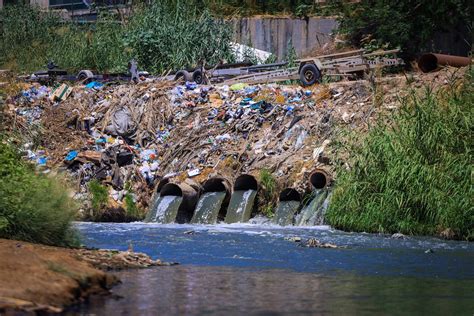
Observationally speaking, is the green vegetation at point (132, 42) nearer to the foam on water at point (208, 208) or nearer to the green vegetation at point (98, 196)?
the green vegetation at point (98, 196)

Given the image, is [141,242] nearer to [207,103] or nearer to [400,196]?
[400,196]

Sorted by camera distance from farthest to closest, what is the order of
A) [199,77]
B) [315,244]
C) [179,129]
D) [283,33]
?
1. [283,33]
2. [199,77]
3. [179,129]
4. [315,244]

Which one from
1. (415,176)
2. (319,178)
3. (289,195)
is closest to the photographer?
(415,176)

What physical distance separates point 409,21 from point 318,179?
24.0ft

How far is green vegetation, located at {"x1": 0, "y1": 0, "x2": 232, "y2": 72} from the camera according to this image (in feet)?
91.2

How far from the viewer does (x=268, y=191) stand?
19266 mm

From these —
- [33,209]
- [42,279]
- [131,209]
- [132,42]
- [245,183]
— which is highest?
[132,42]

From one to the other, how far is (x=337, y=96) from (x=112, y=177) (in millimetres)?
4937

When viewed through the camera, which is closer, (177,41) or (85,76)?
(85,76)

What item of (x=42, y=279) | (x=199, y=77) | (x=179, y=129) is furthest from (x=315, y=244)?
(x=199, y=77)

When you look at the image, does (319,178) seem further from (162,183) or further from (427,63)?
(427,63)

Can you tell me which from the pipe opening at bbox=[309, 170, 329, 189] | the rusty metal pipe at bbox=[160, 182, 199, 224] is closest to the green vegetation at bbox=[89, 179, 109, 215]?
the rusty metal pipe at bbox=[160, 182, 199, 224]

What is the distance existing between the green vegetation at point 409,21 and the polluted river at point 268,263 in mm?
6773

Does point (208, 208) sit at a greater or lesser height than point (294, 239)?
lesser
